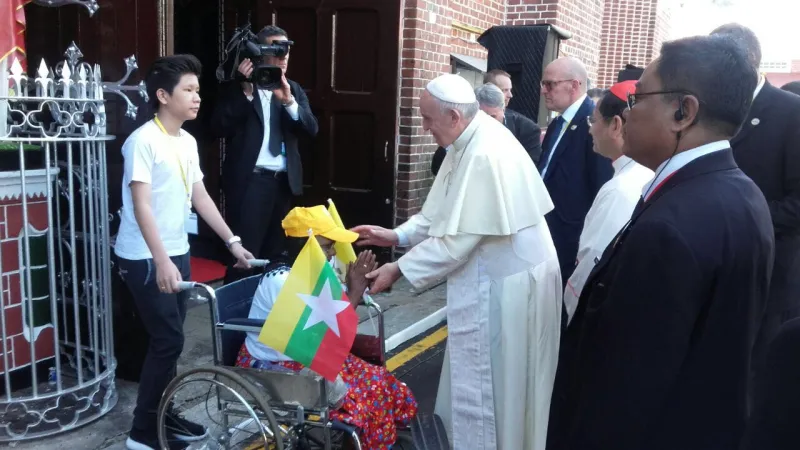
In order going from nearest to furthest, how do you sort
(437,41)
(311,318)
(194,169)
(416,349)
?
(311,318) < (194,169) < (416,349) < (437,41)

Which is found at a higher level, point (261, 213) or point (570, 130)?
point (570, 130)

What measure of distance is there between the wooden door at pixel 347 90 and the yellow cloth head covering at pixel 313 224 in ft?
10.4

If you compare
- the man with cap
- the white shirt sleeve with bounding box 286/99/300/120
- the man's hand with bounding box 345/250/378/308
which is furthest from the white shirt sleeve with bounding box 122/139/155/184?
the man with cap

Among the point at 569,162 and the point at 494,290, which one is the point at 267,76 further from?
the point at 494,290

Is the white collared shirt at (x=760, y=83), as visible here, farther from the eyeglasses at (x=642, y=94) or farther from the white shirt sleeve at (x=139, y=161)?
the white shirt sleeve at (x=139, y=161)

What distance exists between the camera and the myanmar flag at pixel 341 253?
3.02 metres

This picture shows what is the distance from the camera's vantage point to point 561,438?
5.53 ft

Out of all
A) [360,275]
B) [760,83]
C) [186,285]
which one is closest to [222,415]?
[186,285]

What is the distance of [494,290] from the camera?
282 cm

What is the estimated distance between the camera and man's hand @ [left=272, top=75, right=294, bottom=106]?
4.43m

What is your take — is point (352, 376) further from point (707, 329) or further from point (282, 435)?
point (707, 329)

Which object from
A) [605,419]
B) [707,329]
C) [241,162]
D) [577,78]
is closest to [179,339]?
[241,162]

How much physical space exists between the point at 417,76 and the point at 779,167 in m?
3.72

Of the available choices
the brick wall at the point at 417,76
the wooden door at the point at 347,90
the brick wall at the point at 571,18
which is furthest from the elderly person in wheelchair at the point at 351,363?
the brick wall at the point at 571,18
